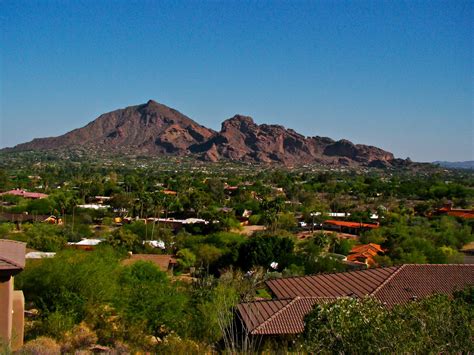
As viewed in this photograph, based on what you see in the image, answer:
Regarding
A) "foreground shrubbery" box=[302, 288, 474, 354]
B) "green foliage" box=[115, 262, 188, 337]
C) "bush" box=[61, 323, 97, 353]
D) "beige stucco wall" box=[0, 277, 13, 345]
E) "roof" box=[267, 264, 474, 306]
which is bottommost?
"bush" box=[61, 323, 97, 353]

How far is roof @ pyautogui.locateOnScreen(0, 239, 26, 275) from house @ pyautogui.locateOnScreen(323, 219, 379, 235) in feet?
156

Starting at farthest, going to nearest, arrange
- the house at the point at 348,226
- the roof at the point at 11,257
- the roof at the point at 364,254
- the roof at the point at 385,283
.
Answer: the house at the point at 348,226 < the roof at the point at 364,254 < the roof at the point at 385,283 < the roof at the point at 11,257

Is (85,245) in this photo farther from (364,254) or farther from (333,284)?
(333,284)

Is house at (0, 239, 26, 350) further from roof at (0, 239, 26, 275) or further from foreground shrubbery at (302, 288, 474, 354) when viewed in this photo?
foreground shrubbery at (302, 288, 474, 354)

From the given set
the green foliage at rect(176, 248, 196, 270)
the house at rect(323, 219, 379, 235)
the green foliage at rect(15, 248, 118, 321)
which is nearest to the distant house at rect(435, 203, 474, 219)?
the house at rect(323, 219, 379, 235)

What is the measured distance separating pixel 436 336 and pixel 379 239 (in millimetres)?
40589

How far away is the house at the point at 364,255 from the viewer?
37341mm

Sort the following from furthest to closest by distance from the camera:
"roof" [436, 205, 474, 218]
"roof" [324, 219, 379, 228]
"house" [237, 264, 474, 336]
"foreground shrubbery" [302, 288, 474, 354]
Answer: "roof" [436, 205, 474, 218] < "roof" [324, 219, 379, 228] < "house" [237, 264, 474, 336] < "foreground shrubbery" [302, 288, 474, 354]

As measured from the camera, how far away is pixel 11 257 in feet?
39.3

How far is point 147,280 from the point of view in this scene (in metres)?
21.2

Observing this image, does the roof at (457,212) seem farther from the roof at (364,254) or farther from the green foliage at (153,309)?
the green foliage at (153,309)

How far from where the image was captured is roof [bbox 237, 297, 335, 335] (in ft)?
48.2

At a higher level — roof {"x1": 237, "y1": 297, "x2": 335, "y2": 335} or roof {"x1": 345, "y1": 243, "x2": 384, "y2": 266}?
roof {"x1": 237, "y1": 297, "x2": 335, "y2": 335}

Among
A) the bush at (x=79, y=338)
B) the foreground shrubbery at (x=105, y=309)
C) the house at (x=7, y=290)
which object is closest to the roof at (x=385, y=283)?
the foreground shrubbery at (x=105, y=309)
